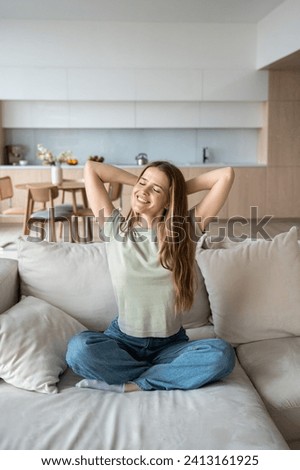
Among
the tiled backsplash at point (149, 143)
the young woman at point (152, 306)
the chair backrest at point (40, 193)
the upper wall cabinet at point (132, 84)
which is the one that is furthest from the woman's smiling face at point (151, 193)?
the tiled backsplash at point (149, 143)

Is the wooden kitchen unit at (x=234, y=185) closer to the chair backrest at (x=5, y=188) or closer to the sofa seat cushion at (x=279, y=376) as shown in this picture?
the chair backrest at (x=5, y=188)

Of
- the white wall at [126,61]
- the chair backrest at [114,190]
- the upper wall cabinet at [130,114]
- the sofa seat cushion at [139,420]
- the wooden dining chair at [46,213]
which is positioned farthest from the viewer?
the upper wall cabinet at [130,114]

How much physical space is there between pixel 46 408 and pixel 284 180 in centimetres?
705

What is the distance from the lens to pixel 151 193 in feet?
7.25

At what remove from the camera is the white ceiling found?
6.81 m

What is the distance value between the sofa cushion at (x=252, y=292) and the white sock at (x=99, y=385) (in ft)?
2.23

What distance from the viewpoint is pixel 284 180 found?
27.4ft

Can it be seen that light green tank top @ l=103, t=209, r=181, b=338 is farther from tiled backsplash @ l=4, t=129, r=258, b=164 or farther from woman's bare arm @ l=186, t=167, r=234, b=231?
tiled backsplash @ l=4, t=129, r=258, b=164

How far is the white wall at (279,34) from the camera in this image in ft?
21.5

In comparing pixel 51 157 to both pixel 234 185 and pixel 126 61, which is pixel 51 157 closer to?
pixel 126 61

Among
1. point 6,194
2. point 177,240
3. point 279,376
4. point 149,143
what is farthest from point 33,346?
point 149,143

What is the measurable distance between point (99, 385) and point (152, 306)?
36 centimetres

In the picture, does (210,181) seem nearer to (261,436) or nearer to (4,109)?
(261,436)

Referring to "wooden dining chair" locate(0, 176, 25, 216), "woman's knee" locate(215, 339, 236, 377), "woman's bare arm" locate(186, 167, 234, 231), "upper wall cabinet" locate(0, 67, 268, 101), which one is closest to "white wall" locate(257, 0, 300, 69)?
"upper wall cabinet" locate(0, 67, 268, 101)
